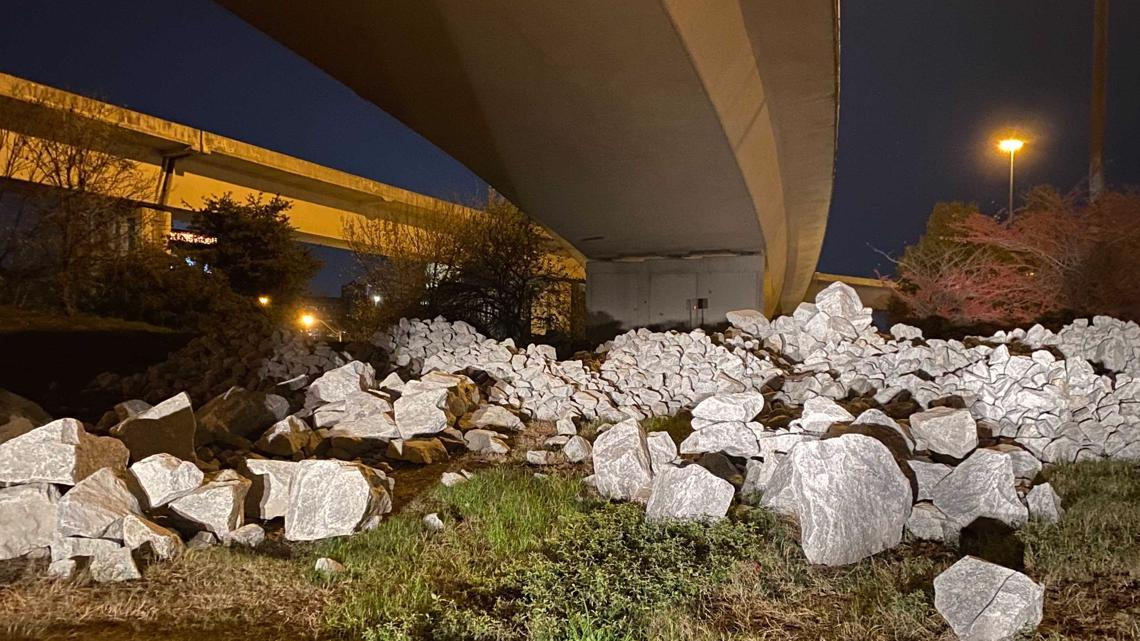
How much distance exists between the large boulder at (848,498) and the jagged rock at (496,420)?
10.1 feet

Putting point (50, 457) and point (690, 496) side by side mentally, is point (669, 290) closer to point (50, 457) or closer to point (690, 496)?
point (690, 496)

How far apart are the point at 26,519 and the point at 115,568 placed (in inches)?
25.8

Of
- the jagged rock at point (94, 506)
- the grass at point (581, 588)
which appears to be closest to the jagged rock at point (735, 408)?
the grass at point (581, 588)

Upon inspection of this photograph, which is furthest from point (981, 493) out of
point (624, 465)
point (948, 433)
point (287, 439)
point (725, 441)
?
point (287, 439)

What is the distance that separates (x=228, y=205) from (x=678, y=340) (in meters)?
12.5

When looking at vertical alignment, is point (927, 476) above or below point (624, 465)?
above

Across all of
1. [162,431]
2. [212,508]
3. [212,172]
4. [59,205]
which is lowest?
Result: [212,508]

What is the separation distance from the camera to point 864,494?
3.30 metres

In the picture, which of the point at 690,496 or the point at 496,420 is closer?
the point at 690,496

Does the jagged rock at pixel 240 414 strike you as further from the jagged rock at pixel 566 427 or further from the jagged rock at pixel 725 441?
the jagged rock at pixel 725 441

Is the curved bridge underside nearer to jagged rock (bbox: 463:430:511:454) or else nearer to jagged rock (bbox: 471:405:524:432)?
jagged rock (bbox: 471:405:524:432)

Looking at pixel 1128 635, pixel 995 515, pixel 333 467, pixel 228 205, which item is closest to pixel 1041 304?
pixel 995 515

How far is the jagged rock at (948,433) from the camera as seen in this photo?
164 inches

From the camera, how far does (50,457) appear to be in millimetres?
3348
